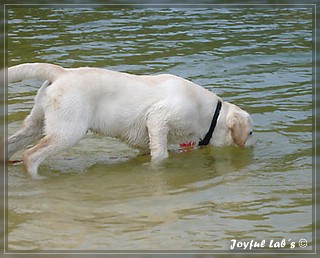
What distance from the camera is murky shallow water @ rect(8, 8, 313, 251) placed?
606 centimetres

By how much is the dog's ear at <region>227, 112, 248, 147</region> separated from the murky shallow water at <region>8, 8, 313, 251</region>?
0.21m

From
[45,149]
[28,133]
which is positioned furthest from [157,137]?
[28,133]

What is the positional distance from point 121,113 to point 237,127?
1215mm

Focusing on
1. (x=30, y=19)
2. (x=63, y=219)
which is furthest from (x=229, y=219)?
(x=30, y=19)

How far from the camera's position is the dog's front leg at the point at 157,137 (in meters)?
7.70

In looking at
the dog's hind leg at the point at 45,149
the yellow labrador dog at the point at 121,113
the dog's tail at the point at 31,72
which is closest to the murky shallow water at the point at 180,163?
the dog's hind leg at the point at 45,149

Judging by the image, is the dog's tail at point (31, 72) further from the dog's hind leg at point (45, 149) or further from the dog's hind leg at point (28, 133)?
the dog's hind leg at point (45, 149)

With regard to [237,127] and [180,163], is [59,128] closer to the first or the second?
[180,163]

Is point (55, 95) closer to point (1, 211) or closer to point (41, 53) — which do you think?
point (1, 211)

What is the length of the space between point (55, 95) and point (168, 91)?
1101mm

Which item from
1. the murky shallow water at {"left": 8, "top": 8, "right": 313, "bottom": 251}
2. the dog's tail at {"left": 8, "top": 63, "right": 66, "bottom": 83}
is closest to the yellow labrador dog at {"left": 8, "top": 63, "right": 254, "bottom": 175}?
the dog's tail at {"left": 8, "top": 63, "right": 66, "bottom": 83}

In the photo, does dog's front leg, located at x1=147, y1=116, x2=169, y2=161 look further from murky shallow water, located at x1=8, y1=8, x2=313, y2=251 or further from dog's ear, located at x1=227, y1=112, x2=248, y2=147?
dog's ear, located at x1=227, y1=112, x2=248, y2=147

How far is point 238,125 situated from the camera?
8078 millimetres

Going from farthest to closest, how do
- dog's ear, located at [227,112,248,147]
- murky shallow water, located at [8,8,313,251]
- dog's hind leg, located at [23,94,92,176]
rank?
1. dog's ear, located at [227,112,248,147]
2. dog's hind leg, located at [23,94,92,176]
3. murky shallow water, located at [8,8,313,251]
